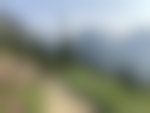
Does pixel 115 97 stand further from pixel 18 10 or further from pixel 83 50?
pixel 18 10

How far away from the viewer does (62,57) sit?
65 cm

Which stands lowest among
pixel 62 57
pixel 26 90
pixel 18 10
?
pixel 26 90

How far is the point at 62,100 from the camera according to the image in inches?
26.1

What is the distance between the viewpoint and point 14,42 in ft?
2.16

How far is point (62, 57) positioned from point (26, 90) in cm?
16

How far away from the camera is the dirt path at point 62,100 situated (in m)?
0.66

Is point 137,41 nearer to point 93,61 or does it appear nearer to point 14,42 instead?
point 93,61

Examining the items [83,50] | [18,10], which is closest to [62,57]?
[83,50]

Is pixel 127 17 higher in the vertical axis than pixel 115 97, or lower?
higher

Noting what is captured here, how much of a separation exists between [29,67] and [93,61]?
0.67 feet

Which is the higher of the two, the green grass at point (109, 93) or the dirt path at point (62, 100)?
the green grass at point (109, 93)

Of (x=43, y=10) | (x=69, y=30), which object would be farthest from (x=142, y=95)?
(x=43, y=10)

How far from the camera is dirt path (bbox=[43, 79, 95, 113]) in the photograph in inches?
25.9

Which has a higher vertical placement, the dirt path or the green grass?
the green grass
